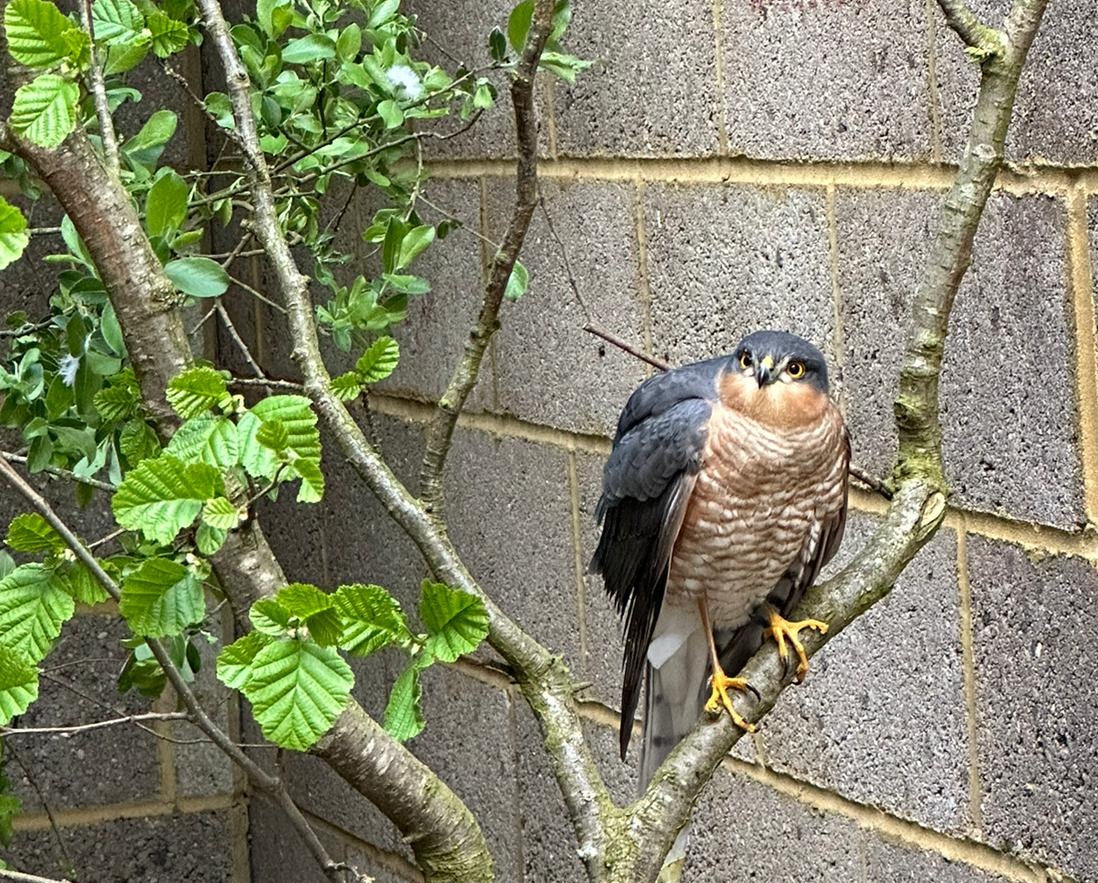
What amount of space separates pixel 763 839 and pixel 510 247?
1.40 m

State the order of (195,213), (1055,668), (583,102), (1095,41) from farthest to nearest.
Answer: (583,102)
(195,213)
(1055,668)
(1095,41)

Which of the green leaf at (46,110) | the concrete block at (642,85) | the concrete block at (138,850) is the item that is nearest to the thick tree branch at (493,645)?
the green leaf at (46,110)

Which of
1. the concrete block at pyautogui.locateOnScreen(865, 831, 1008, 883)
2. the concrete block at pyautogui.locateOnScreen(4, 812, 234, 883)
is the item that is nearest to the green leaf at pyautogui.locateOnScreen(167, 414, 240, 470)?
the concrete block at pyautogui.locateOnScreen(865, 831, 1008, 883)

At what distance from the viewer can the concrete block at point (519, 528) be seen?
116 inches

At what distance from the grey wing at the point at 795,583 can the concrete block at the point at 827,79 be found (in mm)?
419

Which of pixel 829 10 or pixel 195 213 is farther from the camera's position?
pixel 195 213

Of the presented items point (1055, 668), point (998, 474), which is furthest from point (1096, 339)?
point (1055, 668)

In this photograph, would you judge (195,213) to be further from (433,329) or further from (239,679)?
(239,679)

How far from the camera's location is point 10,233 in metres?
1.16

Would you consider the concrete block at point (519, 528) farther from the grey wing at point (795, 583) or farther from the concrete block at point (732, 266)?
the grey wing at point (795, 583)

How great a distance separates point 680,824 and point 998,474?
0.76 metres

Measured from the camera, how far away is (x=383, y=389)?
3.50 meters

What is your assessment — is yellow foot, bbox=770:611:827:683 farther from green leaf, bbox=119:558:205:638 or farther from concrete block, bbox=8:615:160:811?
concrete block, bbox=8:615:160:811

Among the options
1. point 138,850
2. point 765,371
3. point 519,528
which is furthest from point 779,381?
point 138,850
